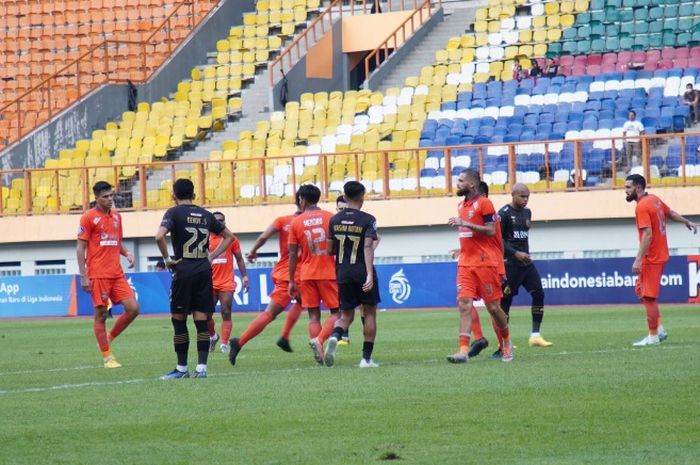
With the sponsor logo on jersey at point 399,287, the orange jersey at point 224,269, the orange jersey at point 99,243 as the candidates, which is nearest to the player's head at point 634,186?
the orange jersey at point 224,269

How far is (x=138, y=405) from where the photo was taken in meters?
11.7

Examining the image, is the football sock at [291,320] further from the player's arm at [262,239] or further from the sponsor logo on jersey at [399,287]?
the sponsor logo on jersey at [399,287]

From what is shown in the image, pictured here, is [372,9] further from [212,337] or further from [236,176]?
[212,337]

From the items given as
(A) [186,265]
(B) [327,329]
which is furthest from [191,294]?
(B) [327,329]

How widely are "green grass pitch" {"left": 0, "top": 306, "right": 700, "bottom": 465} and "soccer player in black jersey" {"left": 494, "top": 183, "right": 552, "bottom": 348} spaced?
0.50 m

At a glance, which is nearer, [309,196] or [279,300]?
[309,196]

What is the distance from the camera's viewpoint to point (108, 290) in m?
16.7

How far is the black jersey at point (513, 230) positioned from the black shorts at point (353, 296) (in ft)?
10.0

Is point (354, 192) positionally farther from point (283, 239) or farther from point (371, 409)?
point (371, 409)

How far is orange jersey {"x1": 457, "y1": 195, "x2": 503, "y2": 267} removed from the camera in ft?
48.8

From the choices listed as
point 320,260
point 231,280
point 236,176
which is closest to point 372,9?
point 236,176

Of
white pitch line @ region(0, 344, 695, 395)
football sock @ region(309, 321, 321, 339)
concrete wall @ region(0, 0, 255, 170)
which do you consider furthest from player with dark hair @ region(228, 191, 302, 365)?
concrete wall @ region(0, 0, 255, 170)

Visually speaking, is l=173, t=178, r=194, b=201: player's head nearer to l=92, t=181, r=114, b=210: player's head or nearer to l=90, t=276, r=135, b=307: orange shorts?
l=92, t=181, r=114, b=210: player's head

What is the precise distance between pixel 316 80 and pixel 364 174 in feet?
34.7
